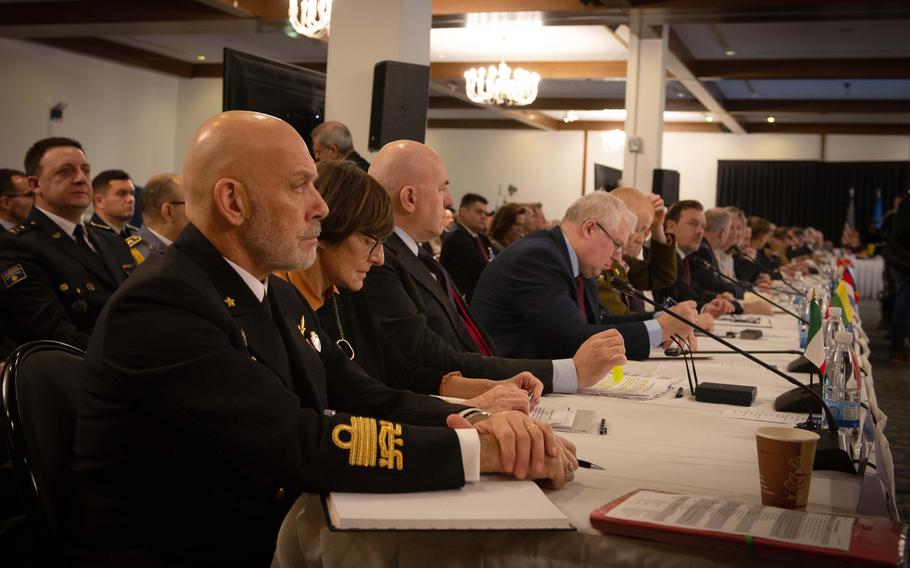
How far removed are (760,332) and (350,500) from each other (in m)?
2.80

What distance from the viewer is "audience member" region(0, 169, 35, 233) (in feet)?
17.7

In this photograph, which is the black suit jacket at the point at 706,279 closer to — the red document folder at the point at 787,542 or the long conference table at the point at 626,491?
the long conference table at the point at 626,491

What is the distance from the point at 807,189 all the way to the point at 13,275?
16555mm

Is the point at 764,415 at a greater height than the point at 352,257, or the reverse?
the point at 352,257

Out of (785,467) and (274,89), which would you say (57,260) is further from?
(785,467)

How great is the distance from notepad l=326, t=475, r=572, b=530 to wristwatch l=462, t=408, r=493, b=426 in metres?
0.29

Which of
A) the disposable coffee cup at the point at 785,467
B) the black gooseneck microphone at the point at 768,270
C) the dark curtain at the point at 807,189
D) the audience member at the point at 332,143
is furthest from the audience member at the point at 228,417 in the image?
the dark curtain at the point at 807,189

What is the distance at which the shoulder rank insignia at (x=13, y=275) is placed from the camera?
3373mm

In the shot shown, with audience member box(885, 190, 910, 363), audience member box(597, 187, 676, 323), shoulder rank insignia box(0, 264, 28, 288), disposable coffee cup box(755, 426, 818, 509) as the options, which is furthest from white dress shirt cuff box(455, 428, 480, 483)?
audience member box(885, 190, 910, 363)

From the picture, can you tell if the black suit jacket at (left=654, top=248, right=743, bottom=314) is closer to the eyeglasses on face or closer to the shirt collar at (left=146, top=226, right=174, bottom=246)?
the shirt collar at (left=146, top=226, right=174, bottom=246)

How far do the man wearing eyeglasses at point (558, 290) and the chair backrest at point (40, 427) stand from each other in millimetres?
1756

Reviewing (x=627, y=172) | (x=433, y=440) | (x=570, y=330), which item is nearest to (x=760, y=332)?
(x=570, y=330)

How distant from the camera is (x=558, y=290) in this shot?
119 inches

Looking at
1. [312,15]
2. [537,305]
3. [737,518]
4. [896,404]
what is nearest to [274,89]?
[537,305]
